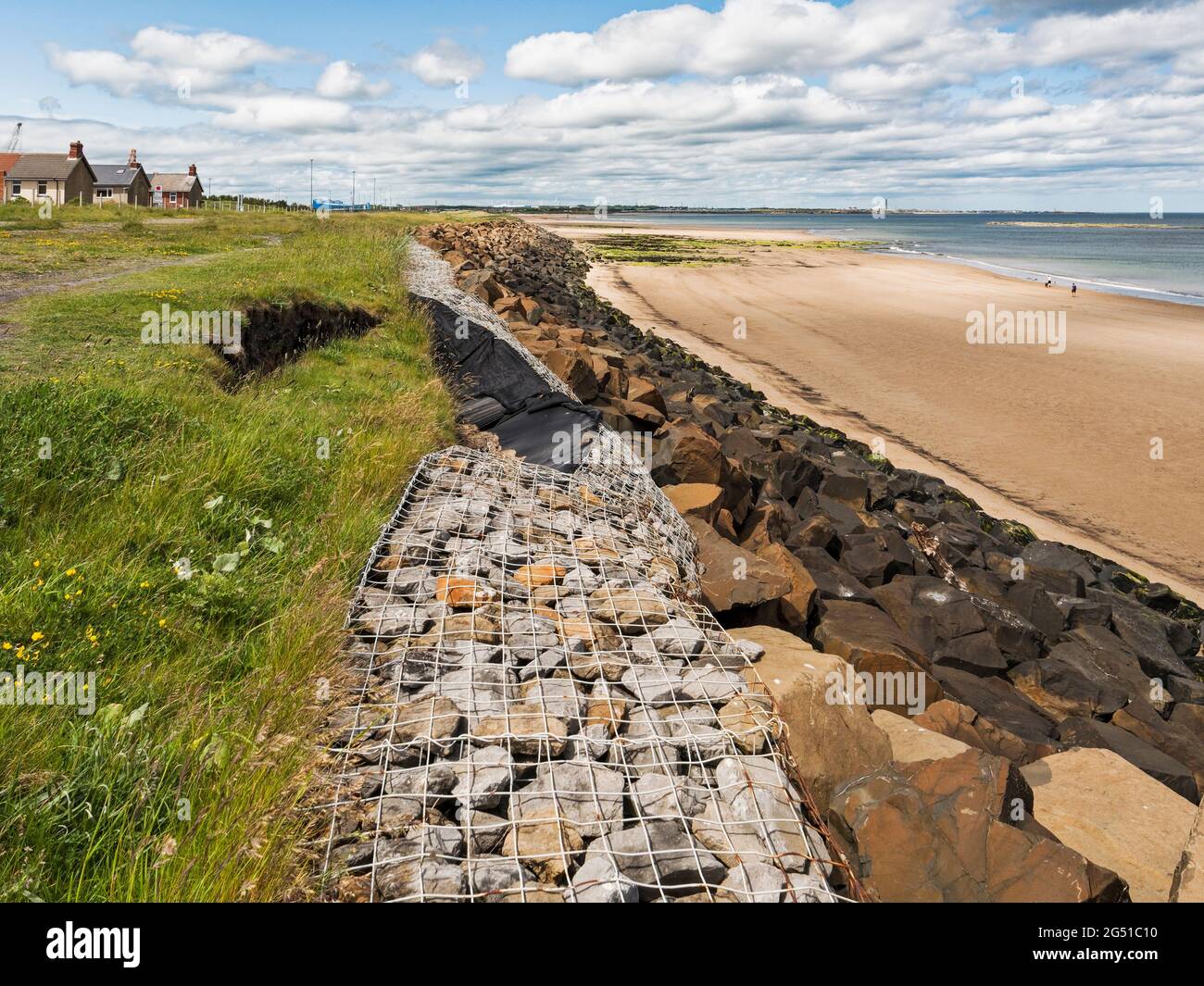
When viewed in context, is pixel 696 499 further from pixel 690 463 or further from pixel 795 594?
pixel 795 594

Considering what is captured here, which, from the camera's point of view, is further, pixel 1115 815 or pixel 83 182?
pixel 83 182

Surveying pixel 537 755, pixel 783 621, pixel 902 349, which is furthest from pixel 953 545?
pixel 902 349

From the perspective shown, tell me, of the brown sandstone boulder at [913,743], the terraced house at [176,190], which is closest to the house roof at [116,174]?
the terraced house at [176,190]

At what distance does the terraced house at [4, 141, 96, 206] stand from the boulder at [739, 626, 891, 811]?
70769 mm

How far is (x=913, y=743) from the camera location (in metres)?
3.95

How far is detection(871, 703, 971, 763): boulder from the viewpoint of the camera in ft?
12.5

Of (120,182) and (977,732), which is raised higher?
(120,182)

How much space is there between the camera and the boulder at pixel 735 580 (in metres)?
5.38

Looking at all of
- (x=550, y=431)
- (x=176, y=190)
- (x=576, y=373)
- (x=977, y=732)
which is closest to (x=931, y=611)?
(x=977, y=732)

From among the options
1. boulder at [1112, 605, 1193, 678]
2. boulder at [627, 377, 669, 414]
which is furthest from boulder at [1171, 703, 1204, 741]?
boulder at [627, 377, 669, 414]

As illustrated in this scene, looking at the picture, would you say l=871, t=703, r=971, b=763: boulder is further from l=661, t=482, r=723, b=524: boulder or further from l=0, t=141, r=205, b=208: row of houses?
l=0, t=141, r=205, b=208: row of houses

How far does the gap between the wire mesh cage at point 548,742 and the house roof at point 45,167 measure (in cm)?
7205

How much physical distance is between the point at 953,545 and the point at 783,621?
14.7 feet

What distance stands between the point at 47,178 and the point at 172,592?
240ft
